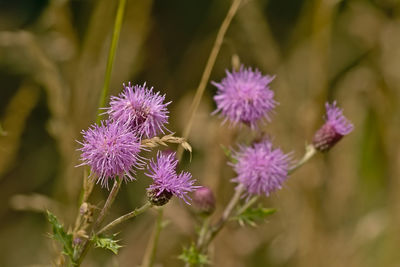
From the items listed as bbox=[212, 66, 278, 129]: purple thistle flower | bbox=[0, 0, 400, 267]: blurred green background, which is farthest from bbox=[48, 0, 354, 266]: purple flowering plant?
bbox=[0, 0, 400, 267]: blurred green background

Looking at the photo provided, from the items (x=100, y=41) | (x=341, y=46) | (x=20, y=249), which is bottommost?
(x=20, y=249)

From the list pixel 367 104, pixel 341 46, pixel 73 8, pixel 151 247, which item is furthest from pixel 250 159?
pixel 73 8

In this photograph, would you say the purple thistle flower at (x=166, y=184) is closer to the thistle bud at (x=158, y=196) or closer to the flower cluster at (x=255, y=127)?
the thistle bud at (x=158, y=196)

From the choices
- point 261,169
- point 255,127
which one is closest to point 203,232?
point 261,169

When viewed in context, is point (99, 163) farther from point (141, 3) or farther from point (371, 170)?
point (371, 170)

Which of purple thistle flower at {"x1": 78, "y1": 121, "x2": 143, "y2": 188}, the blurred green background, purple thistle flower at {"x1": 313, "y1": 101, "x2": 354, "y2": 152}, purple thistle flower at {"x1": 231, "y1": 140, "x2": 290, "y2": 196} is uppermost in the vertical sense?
the blurred green background

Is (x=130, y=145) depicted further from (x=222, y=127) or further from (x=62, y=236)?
(x=222, y=127)

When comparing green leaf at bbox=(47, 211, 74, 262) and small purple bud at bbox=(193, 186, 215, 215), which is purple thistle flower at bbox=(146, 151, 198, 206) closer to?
green leaf at bbox=(47, 211, 74, 262)
